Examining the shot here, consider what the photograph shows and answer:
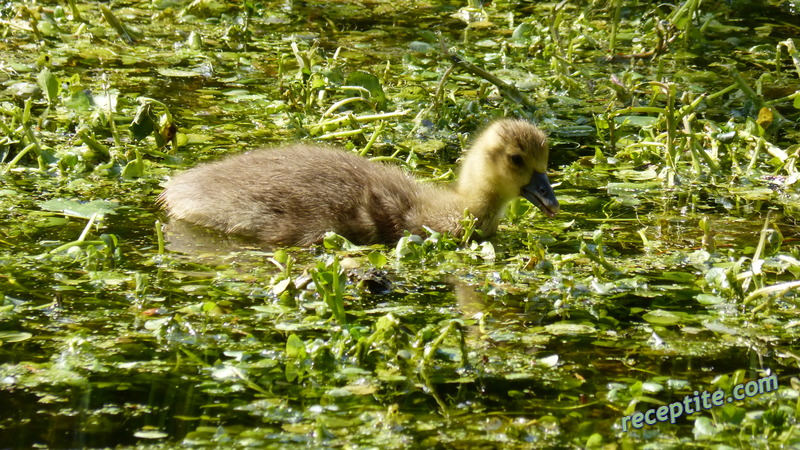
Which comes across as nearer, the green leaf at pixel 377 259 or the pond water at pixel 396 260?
the pond water at pixel 396 260

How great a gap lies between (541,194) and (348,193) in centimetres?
85

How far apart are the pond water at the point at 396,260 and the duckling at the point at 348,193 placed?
0.11 meters

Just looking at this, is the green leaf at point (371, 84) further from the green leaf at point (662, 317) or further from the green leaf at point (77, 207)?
the green leaf at point (662, 317)

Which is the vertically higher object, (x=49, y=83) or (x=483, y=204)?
A: (x=49, y=83)

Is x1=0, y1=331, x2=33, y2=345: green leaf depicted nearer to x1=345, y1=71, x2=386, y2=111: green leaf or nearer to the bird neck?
the bird neck

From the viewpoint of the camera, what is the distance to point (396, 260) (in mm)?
4660

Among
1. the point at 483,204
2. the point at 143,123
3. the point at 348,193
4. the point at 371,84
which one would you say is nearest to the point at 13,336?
the point at 348,193

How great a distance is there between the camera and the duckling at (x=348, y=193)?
4.97 m

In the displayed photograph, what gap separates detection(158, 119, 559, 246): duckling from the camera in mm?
4969

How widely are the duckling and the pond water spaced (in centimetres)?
11

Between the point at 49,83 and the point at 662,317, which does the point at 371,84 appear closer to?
the point at 49,83

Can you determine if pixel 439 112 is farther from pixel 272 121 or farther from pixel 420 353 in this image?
pixel 420 353

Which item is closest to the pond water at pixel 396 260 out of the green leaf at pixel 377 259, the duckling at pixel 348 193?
the green leaf at pixel 377 259

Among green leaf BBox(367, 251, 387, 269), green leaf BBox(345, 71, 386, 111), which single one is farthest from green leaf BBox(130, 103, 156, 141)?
green leaf BBox(367, 251, 387, 269)
